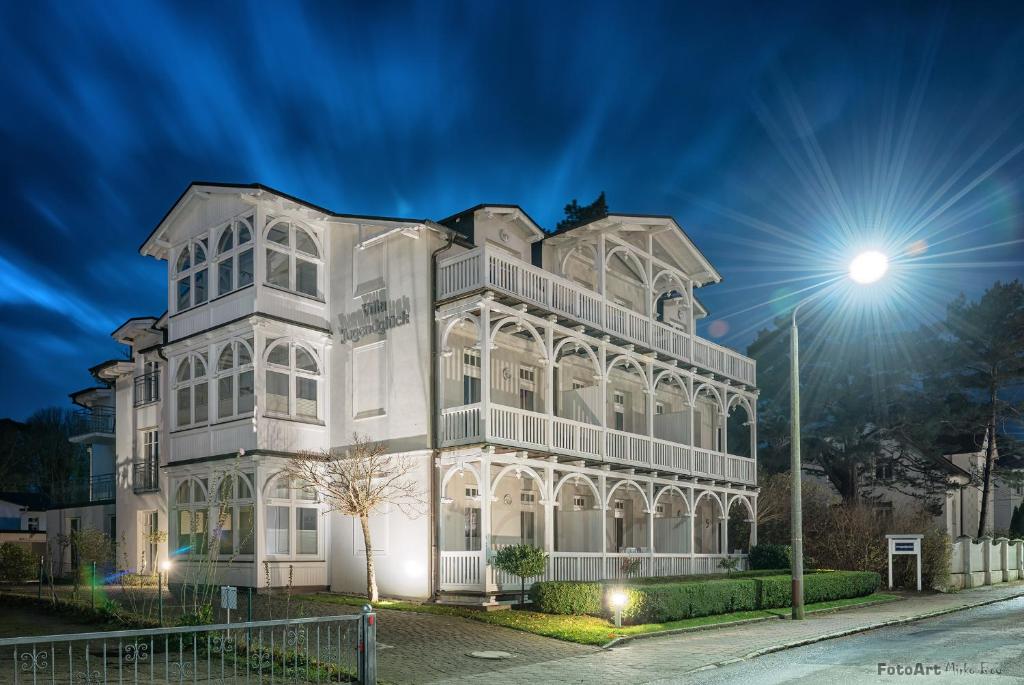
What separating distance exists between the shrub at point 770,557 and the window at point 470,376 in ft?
41.4

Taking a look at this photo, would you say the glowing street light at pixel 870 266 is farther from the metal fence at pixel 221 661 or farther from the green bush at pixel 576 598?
the metal fence at pixel 221 661

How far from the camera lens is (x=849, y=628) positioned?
19.8m

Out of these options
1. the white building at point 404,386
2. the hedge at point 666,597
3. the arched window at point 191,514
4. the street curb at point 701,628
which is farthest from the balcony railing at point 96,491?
the street curb at point 701,628


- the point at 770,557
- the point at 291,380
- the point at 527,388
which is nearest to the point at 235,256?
the point at 291,380

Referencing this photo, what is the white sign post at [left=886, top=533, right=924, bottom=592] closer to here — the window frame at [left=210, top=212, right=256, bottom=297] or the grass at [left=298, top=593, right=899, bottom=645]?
the grass at [left=298, top=593, right=899, bottom=645]

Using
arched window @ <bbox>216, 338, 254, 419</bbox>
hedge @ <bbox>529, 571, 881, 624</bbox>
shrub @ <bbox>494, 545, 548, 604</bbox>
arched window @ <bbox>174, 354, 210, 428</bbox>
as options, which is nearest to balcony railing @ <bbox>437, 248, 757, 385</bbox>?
arched window @ <bbox>216, 338, 254, 419</bbox>

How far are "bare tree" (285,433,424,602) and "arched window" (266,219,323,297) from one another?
15.7ft

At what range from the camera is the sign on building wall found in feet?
82.6

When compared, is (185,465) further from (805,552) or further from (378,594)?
(805,552)

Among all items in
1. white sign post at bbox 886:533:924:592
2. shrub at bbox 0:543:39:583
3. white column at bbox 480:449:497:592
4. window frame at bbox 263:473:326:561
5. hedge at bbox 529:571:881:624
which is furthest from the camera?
white sign post at bbox 886:533:924:592

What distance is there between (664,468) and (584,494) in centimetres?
272

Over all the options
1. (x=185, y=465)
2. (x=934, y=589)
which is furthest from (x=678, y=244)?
(x=185, y=465)

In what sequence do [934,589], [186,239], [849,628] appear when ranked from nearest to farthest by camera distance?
1. [849,628]
2. [186,239]
3. [934,589]

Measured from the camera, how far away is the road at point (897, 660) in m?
12.9
